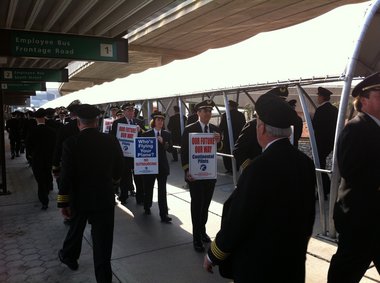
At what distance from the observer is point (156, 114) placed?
256 inches

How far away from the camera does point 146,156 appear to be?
643 cm

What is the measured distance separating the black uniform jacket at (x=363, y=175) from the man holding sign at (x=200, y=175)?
234cm

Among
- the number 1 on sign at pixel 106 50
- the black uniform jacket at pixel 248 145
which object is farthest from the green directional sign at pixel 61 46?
the black uniform jacket at pixel 248 145

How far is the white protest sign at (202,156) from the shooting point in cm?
507

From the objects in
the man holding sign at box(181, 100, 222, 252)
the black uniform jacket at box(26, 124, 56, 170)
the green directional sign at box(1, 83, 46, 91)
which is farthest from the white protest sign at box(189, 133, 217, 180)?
the green directional sign at box(1, 83, 46, 91)

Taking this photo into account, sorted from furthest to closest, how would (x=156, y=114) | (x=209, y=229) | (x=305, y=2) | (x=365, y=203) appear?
1. (x=305, y=2)
2. (x=156, y=114)
3. (x=209, y=229)
4. (x=365, y=203)

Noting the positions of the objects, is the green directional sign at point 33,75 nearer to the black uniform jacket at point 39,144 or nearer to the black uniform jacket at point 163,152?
the black uniform jacket at point 39,144

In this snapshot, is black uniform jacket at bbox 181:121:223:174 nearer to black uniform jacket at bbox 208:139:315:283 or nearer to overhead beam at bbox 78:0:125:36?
black uniform jacket at bbox 208:139:315:283

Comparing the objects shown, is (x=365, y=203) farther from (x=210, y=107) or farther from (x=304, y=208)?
(x=210, y=107)

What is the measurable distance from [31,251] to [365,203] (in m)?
4.34

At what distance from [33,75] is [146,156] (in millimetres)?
8997

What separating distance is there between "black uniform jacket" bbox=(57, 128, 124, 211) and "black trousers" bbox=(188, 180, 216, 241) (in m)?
1.37

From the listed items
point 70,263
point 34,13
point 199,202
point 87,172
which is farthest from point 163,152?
point 34,13

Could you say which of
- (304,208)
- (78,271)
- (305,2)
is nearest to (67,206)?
(78,271)
